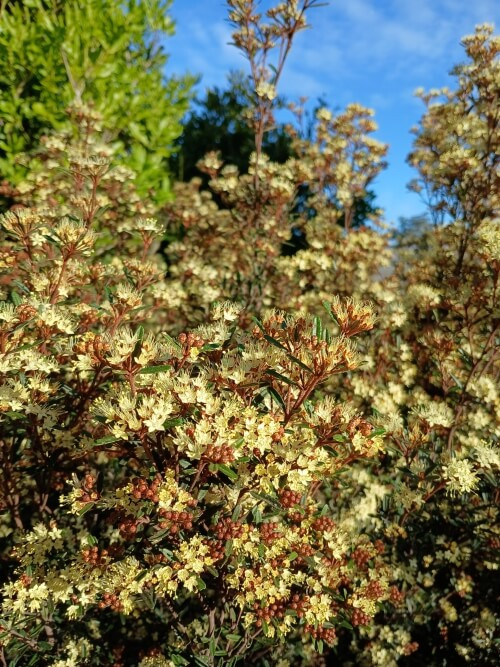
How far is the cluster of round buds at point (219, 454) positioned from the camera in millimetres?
1506

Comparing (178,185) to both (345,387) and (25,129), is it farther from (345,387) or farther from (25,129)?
(345,387)

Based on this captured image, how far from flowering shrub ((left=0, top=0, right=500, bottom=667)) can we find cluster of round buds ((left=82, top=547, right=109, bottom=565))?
47 mm

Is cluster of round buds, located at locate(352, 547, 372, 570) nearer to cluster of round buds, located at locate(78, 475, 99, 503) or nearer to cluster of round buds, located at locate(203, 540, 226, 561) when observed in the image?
cluster of round buds, located at locate(203, 540, 226, 561)

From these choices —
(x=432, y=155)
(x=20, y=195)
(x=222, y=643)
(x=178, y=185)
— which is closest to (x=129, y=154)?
(x=178, y=185)

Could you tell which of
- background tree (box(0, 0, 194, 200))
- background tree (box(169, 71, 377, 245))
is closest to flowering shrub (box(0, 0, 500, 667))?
background tree (box(0, 0, 194, 200))

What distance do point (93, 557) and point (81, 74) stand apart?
570 cm

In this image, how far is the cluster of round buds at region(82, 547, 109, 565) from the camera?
1.82 metres

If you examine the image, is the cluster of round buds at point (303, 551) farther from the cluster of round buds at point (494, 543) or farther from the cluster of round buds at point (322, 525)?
the cluster of round buds at point (494, 543)

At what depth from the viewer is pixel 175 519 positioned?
157 cm

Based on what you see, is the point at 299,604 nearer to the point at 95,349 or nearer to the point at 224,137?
the point at 95,349

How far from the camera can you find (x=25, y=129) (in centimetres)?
593

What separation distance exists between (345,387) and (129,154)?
523 centimetres

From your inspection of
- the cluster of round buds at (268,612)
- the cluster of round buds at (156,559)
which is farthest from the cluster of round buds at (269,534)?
the cluster of round buds at (156,559)

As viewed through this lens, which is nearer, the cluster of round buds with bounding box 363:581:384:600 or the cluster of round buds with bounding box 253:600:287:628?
the cluster of round buds with bounding box 253:600:287:628
